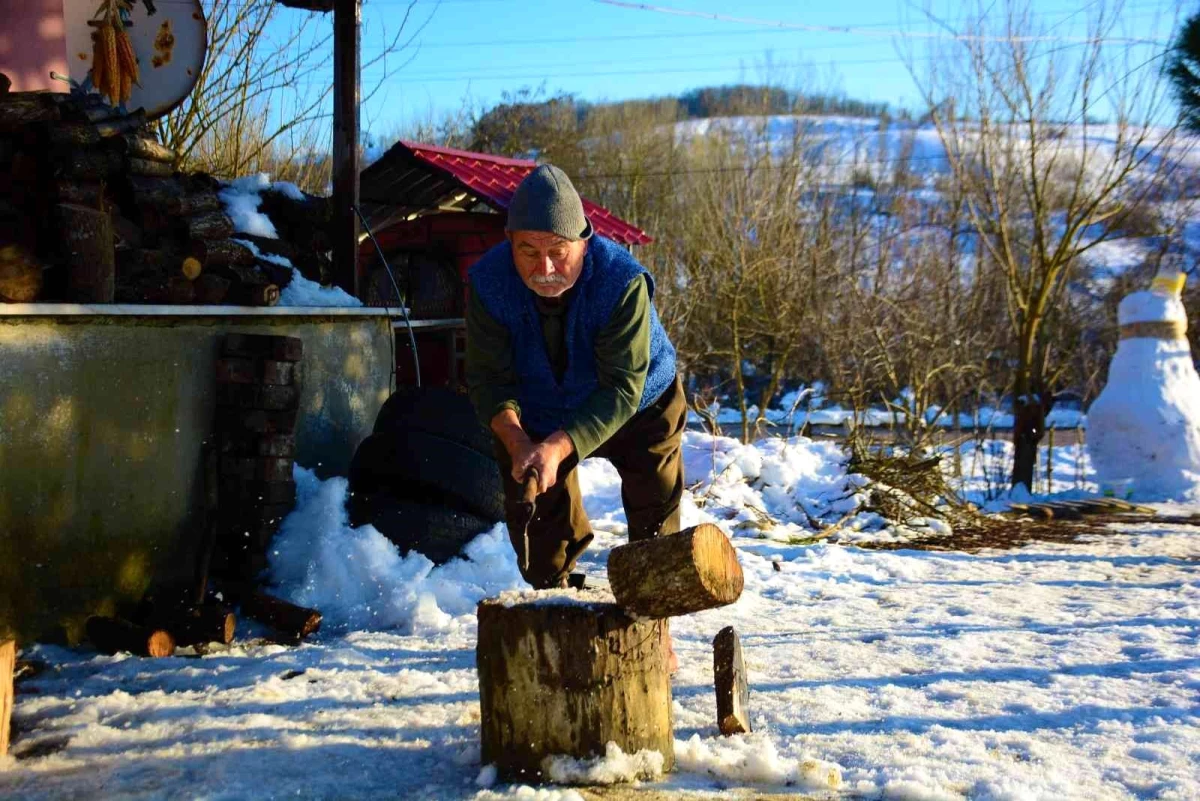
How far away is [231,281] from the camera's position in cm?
495

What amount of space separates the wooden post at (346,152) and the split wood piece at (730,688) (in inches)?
139

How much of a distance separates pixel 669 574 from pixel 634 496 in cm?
77

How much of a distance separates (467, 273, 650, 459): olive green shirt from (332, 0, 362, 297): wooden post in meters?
2.99

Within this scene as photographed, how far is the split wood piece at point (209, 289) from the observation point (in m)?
4.81

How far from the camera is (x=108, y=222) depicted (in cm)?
442

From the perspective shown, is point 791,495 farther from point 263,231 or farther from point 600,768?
point 600,768

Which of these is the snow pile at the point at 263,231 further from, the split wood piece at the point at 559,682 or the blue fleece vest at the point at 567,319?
the split wood piece at the point at 559,682

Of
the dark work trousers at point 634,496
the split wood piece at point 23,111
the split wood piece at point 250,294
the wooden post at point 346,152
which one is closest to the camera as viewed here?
the dark work trousers at point 634,496

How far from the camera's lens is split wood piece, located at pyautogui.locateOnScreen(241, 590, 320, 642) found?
4328 mm

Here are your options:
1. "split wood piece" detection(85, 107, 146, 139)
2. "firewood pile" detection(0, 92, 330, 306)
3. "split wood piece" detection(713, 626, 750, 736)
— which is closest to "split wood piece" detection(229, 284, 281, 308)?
"firewood pile" detection(0, 92, 330, 306)

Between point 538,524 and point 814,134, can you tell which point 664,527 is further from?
point 814,134

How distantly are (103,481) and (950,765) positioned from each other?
339 centimetres

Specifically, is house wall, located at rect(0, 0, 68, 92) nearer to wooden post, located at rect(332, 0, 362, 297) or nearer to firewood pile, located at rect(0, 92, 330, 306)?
firewood pile, located at rect(0, 92, 330, 306)

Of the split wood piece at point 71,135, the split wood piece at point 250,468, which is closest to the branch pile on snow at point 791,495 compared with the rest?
the split wood piece at point 250,468
